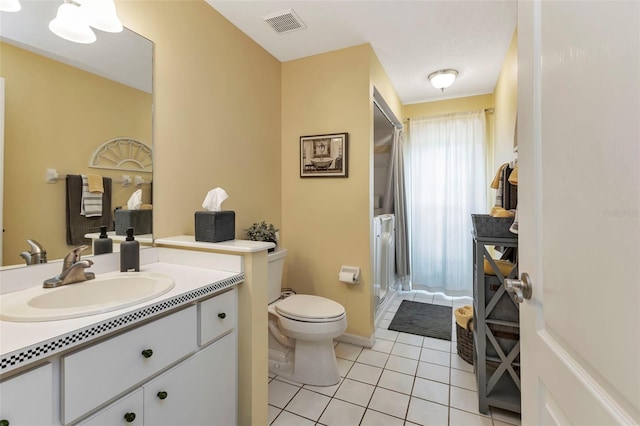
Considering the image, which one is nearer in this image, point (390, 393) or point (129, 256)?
point (129, 256)

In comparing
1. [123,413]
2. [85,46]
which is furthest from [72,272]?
[85,46]

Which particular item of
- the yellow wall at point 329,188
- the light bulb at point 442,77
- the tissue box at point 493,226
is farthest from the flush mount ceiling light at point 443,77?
the tissue box at point 493,226

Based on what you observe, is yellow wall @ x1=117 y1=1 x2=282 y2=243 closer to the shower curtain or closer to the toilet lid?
the toilet lid

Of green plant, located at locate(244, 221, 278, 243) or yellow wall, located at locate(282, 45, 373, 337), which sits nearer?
green plant, located at locate(244, 221, 278, 243)

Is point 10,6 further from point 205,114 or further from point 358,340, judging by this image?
point 358,340

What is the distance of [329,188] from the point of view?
8.24 ft

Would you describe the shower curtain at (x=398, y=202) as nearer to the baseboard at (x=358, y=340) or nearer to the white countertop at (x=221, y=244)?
the baseboard at (x=358, y=340)

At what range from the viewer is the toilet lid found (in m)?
1.82

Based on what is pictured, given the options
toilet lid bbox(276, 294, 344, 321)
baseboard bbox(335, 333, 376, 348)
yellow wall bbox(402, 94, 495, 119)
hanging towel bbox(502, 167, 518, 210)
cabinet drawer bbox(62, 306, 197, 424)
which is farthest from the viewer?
yellow wall bbox(402, 94, 495, 119)

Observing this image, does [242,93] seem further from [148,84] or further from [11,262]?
[11,262]

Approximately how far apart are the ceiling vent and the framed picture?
82 cm

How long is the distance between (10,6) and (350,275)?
2273 millimetres

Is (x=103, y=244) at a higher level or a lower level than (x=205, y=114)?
lower

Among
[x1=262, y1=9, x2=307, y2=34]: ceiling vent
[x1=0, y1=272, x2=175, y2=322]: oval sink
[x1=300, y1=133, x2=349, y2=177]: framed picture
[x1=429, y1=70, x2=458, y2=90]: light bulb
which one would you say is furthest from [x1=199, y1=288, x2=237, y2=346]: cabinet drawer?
[x1=429, y1=70, x2=458, y2=90]: light bulb
